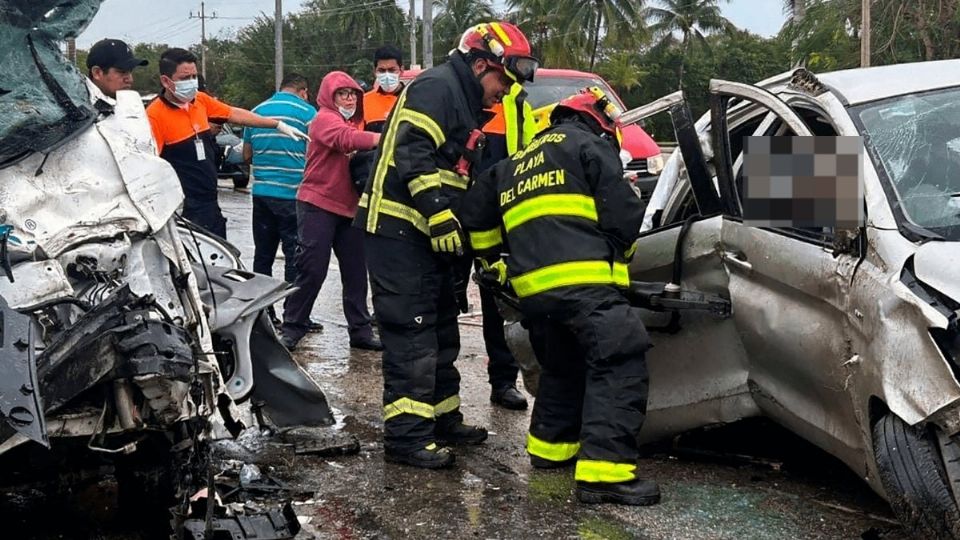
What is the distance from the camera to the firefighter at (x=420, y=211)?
4.97m

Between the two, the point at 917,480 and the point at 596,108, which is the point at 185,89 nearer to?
the point at 596,108

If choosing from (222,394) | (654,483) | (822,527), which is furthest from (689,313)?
(222,394)

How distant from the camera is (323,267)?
7.23 meters

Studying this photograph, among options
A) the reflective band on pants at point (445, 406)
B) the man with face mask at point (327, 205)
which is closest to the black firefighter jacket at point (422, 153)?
the reflective band on pants at point (445, 406)

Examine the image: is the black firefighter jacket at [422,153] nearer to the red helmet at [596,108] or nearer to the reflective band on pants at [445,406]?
the red helmet at [596,108]

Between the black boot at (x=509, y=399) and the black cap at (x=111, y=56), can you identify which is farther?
the black cap at (x=111, y=56)

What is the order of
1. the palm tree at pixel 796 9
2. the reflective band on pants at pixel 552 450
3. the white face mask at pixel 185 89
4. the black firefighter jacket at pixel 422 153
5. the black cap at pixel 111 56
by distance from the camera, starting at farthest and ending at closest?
the palm tree at pixel 796 9, the white face mask at pixel 185 89, the black cap at pixel 111 56, the reflective band on pants at pixel 552 450, the black firefighter jacket at pixel 422 153

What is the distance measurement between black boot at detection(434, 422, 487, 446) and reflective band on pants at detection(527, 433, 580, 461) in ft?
1.57

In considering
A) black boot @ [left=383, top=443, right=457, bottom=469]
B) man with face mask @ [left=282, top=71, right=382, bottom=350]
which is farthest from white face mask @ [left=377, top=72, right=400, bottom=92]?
black boot @ [left=383, top=443, right=457, bottom=469]

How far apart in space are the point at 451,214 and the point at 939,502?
2.23 meters

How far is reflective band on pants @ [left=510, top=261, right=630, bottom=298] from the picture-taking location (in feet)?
14.8

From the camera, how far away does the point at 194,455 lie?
13.0 ft

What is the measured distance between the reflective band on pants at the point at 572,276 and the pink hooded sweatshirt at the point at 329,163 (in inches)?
108

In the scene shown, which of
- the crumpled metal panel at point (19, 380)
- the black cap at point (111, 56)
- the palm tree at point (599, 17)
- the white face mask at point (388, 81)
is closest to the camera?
the crumpled metal panel at point (19, 380)
